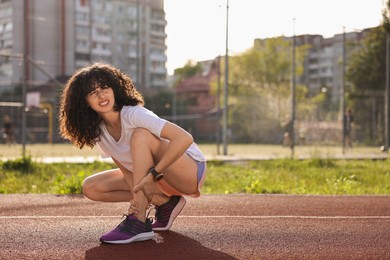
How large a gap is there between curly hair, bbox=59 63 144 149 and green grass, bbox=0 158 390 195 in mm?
3043

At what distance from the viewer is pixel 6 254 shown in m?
3.44

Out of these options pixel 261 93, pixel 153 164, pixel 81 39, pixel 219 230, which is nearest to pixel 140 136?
pixel 153 164

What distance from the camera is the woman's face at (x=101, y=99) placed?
373 centimetres

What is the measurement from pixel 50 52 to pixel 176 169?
39812 millimetres

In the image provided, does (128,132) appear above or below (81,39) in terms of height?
below

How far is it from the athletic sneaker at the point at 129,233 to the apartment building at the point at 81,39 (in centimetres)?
2392

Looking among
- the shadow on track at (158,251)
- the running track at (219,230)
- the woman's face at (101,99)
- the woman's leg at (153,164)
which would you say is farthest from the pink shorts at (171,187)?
the woman's face at (101,99)

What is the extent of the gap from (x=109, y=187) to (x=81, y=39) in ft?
159

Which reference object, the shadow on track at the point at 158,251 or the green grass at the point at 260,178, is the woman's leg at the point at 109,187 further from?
the green grass at the point at 260,178

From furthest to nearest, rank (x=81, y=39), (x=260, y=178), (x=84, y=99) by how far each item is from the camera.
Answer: (x=81, y=39)
(x=260, y=178)
(x=84, y=99)

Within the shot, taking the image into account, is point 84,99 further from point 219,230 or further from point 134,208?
point 219,230

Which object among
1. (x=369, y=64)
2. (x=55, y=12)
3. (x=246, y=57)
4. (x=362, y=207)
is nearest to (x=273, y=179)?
(x=362, y=207)

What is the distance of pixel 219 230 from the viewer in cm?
427

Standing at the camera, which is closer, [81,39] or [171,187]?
[171,187]
